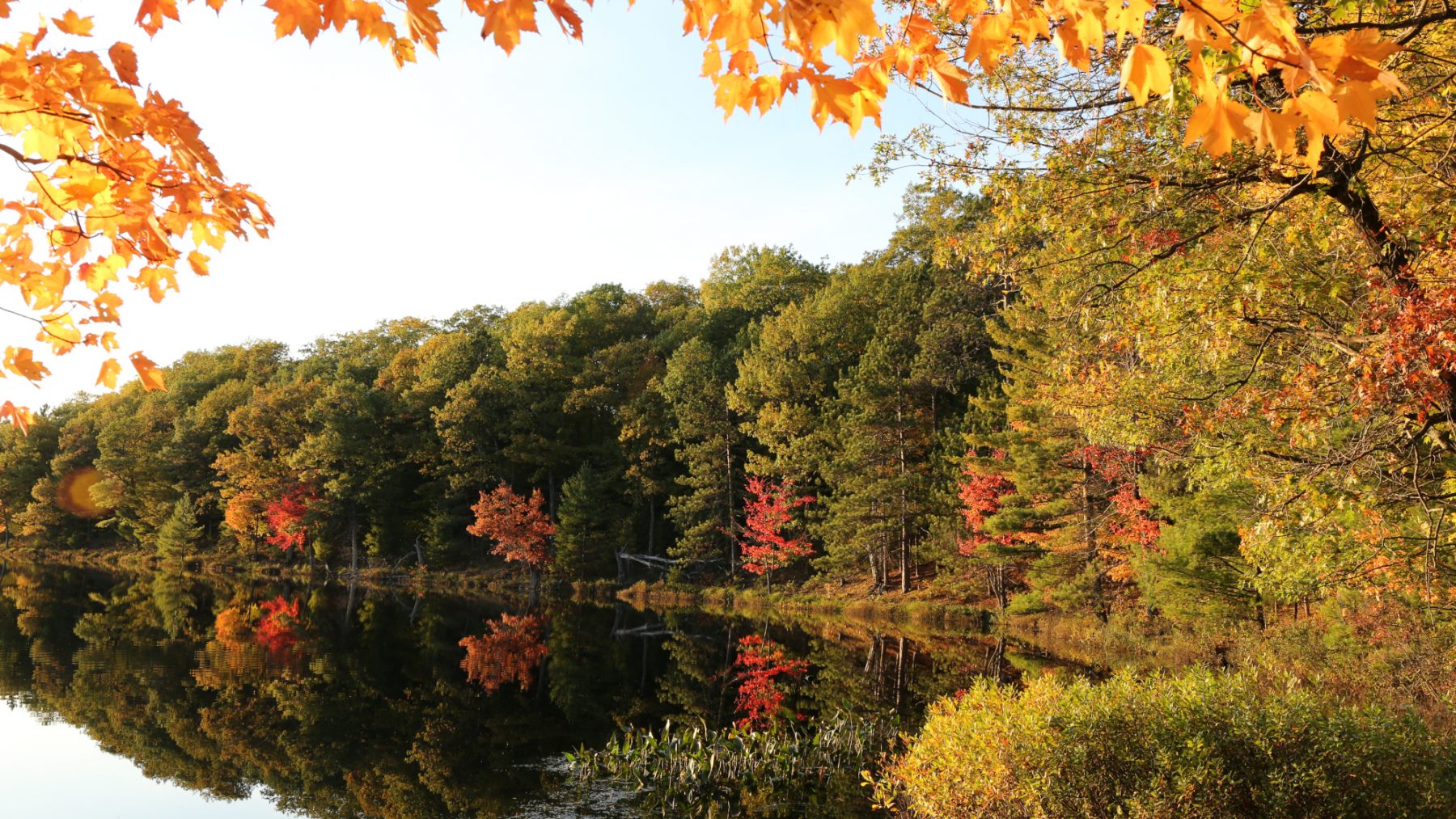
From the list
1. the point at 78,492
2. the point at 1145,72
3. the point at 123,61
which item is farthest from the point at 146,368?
the point at 78,492

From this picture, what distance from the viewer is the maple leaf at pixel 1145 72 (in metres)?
1.82

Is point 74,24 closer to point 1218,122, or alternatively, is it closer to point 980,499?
point 1218,122

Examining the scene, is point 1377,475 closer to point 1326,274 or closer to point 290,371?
point 1326,274

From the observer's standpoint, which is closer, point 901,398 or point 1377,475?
point 1377,475

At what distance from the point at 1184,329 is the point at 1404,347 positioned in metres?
2.24

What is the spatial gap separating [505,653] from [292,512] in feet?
73.3

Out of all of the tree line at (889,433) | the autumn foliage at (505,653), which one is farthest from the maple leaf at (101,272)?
the autumn foliage at (505,653)

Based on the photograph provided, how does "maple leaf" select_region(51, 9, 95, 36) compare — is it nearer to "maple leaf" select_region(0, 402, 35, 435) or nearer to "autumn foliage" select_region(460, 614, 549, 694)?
"maple leaf" select_region(0, 402, 35, 435)

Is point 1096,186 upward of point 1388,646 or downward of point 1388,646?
upward

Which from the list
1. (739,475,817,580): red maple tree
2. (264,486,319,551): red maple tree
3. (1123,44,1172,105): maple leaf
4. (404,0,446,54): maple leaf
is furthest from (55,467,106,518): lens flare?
(1123,44,1172,105): maple leaf

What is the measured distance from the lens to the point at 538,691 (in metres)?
16.3

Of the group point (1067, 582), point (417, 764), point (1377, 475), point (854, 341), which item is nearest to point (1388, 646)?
point (1377, 475)

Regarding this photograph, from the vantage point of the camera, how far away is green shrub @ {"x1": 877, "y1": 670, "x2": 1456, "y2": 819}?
588 centimetres

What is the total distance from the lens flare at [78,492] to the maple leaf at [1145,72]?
58.5 m
